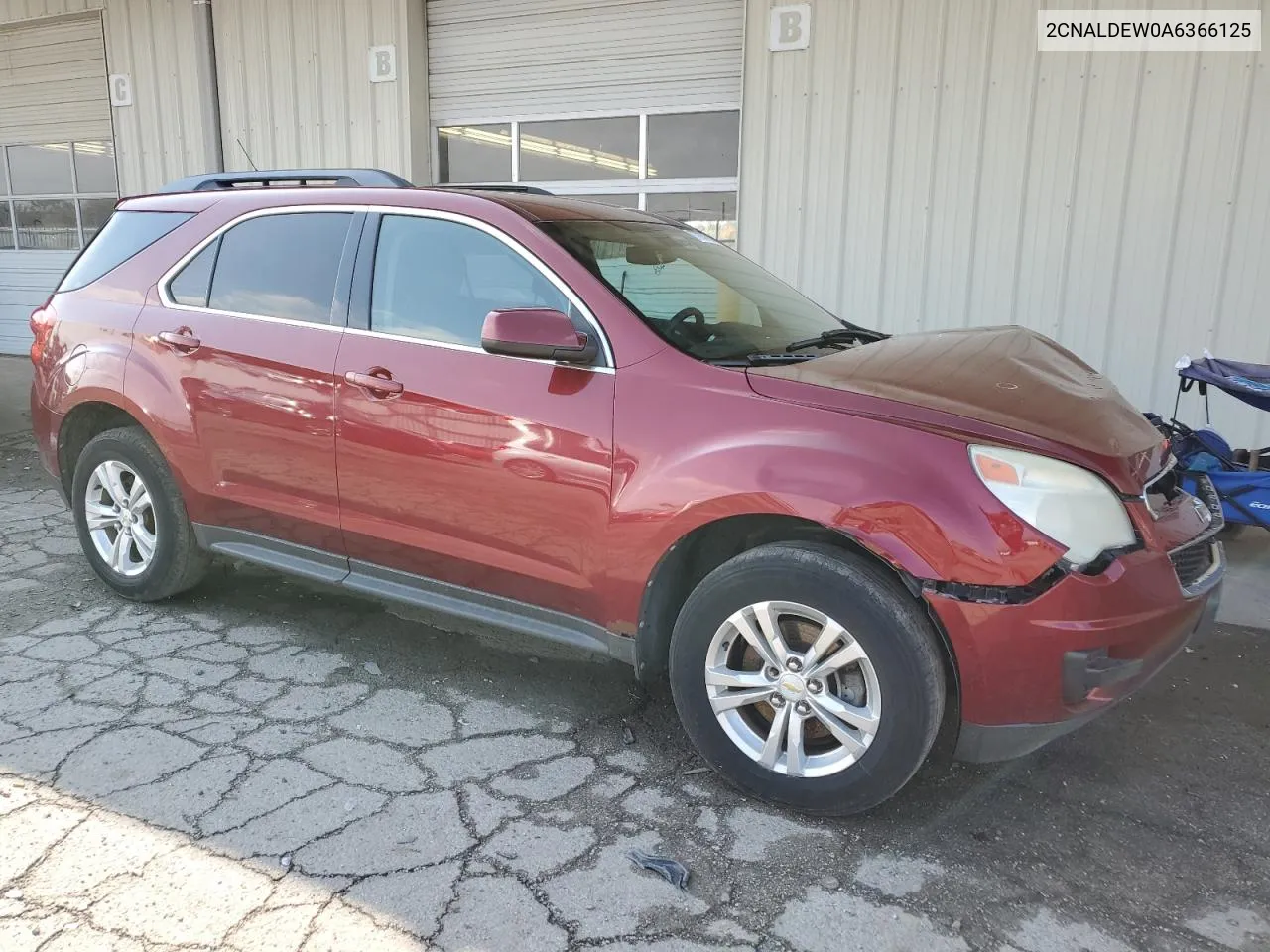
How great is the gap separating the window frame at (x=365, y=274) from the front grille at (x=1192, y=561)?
171 centimetres

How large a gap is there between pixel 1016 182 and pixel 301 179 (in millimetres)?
4451

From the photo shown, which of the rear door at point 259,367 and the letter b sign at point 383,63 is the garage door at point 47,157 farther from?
the rear door at point 259,367

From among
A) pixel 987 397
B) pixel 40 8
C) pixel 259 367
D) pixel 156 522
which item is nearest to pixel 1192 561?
pixel 987 397

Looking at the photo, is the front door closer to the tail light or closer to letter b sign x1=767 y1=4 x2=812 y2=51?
the tail light

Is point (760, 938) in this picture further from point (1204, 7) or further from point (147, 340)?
point (1204, 7)

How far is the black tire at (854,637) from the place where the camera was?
232cm

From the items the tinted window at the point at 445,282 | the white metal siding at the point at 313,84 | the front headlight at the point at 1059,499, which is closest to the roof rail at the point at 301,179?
the tinted window at the point at 445,282

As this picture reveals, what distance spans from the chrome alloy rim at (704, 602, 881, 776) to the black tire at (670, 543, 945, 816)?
3 centimetres

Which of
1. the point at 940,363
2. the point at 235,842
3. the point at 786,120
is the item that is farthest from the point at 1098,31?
the point at 235,842

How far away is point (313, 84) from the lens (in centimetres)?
816

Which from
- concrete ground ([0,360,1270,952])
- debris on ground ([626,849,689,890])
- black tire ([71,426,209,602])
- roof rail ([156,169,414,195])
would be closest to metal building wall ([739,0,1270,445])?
concrete ground ([0,360,1270,952])

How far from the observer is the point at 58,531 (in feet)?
16.7

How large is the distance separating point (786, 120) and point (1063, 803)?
16.8 ft

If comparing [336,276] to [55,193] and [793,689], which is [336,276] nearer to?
[793,689]
